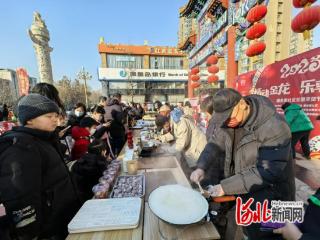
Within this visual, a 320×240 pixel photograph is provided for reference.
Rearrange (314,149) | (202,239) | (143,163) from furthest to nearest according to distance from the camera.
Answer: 1. (314,149)
2. (143,163)
3. (202,239)

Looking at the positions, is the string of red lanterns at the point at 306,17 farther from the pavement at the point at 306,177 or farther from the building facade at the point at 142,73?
the building facade at the point at 142,73

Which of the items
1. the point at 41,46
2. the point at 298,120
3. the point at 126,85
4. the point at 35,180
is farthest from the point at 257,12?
the point at 41,46

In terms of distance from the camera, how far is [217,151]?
1684 mm

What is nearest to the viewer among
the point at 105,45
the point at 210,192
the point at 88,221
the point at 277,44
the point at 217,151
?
the point at 88,221

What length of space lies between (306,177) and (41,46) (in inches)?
953

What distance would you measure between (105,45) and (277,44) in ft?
67.1

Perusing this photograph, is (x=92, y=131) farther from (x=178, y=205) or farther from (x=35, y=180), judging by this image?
(x=178, y=205)

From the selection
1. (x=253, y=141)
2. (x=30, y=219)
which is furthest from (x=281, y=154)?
(x=30, y=219)

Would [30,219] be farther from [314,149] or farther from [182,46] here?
[182,46]

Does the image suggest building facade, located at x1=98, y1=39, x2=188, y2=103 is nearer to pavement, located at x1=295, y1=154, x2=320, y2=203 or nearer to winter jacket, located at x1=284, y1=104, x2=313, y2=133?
winter jacket, located at x1=284, y1=104, x2=313, y2=133

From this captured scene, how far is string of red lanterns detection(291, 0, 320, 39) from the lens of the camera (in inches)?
134

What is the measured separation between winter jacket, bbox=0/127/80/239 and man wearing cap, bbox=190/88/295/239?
1.05m

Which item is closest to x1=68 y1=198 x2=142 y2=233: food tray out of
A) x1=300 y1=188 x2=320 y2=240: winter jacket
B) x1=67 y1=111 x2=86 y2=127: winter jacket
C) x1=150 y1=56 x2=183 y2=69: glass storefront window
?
x1=300 y1=188 x2=320 y2=240: winter jacket

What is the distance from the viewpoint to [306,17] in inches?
139
